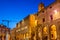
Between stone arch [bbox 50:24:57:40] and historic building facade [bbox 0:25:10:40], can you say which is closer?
stone arch [bbox 50:24:57:40]

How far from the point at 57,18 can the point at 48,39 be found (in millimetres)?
6209

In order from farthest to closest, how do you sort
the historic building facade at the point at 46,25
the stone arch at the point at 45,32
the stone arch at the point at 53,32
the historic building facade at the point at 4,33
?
the historic building facade at the point at 4,33 → the stone arch at the point at 45,32 → the stone arch at the point at 53,32 → the historic building facade at the point at 46,25

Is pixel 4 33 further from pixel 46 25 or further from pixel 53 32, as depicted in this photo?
pixel 53 32

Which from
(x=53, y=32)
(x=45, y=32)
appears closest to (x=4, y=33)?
(x=45, y=32)

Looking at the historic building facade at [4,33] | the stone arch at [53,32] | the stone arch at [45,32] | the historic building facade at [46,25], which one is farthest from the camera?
the historic building facade at [4,33]

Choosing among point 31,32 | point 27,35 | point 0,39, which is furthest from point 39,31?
point 0,39

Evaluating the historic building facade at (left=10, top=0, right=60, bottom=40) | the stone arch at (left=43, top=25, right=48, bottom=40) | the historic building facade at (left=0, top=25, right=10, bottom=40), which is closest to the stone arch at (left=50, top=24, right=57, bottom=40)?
the historic building facade at (left=10, top=0, right=60, bottom=40)

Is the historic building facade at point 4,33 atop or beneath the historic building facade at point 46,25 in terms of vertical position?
atop

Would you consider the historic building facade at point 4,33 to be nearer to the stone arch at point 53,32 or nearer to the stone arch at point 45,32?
the stone arch at point 45,32

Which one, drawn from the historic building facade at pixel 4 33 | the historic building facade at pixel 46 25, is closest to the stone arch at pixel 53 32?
the historic building facade at pixel 46 25

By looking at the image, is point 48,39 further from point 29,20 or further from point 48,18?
point 29,20

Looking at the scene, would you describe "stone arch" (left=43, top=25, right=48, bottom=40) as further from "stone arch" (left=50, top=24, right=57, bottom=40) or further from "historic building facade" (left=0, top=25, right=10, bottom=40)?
"historic building facade" (left=0, top=25, right=10, bottom=40)

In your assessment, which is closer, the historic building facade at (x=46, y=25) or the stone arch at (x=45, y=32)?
the historic building facade at (x=46, y=25)

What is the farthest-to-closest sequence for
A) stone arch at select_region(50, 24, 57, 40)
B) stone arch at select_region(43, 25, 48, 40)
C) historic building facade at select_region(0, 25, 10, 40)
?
1. historic building facade at select_region(0, 25, 10, 40)
2. stone arch at select_region(43, 25, 48, 40)
3. stone arch at select_region(50, 24, 57, 40)
